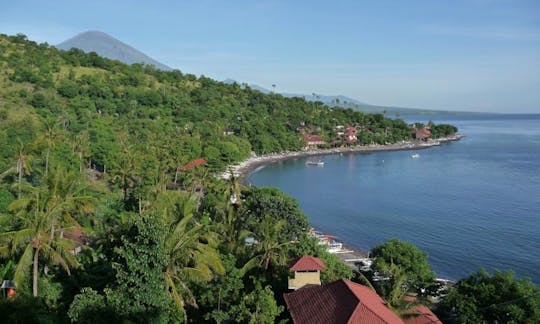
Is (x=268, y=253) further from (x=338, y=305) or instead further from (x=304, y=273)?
(x=338, y=305)

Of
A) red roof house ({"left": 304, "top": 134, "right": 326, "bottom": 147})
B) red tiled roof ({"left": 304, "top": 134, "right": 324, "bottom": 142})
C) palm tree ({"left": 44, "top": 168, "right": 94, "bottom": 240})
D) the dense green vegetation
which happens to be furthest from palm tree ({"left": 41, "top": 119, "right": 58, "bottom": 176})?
red tiled roof ({"left": 304, "top": 134, "right": 324, "bottom": 142})

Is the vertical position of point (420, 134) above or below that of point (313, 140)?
above

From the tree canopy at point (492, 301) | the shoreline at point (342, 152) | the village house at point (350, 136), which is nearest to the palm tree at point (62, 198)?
the tree canopy at point (492, 301)

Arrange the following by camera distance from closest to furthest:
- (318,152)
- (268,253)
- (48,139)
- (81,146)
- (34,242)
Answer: (34,242) < (268,253) < (48,139) < (81,146) < (318,152)

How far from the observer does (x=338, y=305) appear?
13906mm

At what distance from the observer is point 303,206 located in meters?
51.7

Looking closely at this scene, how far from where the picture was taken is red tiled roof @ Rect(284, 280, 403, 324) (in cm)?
1321

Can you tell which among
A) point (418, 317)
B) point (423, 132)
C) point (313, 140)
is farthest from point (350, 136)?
point (418, 317)

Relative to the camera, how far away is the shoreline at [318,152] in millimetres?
69756

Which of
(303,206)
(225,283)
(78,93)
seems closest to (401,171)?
(303,206)

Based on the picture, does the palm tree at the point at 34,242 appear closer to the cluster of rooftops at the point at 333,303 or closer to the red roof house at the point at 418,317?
the cluster of rooftops at the point at 333,303

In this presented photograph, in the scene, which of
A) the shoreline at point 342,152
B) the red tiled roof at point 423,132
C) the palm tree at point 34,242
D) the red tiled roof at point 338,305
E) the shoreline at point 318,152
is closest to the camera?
the red tiled roof at point 338,305

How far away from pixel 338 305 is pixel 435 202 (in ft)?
136

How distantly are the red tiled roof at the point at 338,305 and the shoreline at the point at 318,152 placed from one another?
41.3 m
